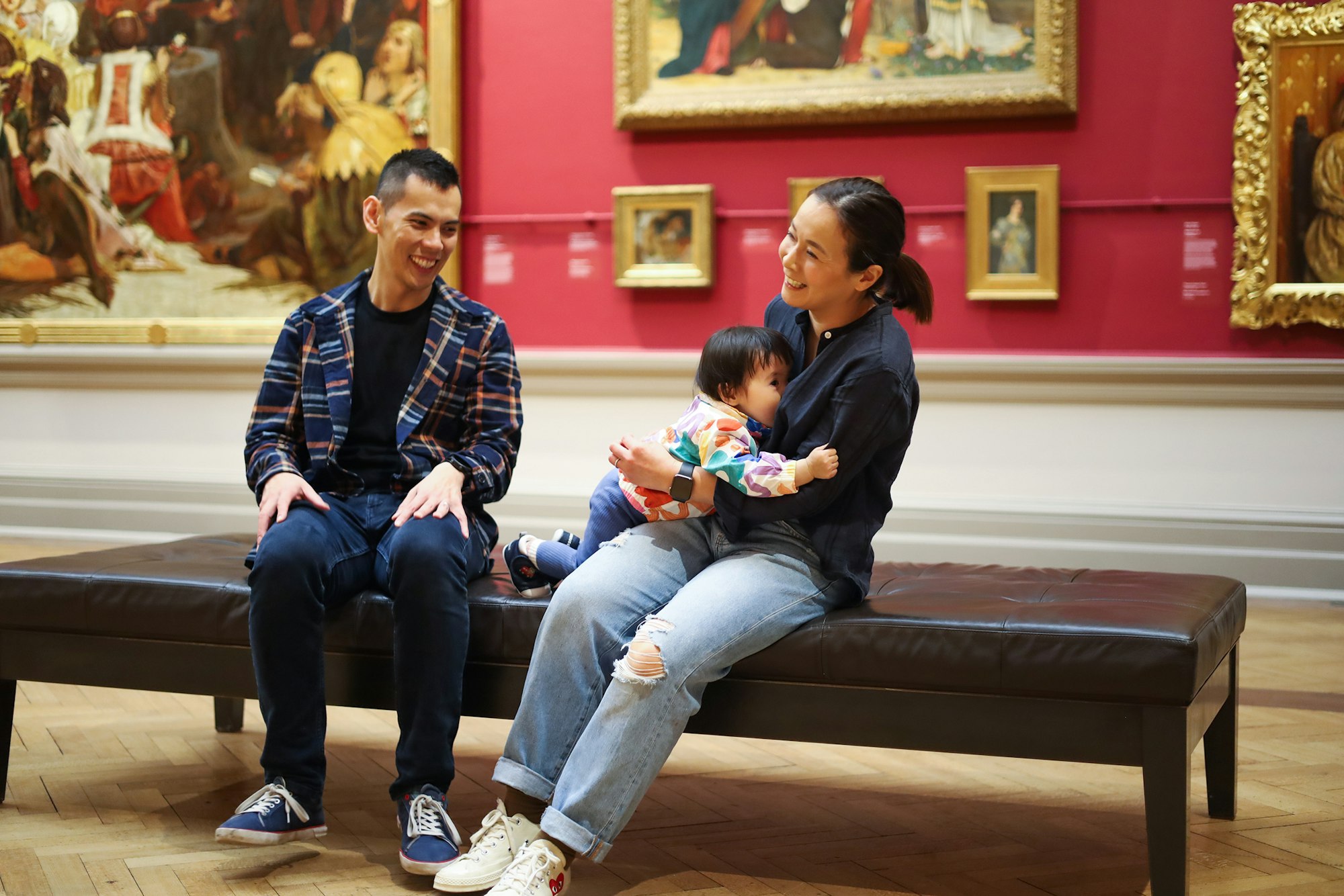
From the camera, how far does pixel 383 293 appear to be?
3.22 meters

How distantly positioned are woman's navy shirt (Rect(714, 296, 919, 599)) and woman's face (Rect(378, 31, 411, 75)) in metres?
4.78

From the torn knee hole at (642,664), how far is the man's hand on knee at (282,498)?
0.89 meters

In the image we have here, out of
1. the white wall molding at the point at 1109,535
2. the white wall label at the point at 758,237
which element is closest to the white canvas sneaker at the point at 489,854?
the white wall molding at the point at 1109,535

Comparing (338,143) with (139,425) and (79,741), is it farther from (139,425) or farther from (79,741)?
Result: (79,741)

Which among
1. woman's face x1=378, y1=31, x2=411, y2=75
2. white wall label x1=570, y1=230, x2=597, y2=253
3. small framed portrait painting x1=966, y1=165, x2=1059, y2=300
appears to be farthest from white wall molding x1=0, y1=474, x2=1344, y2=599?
woman's face x1=378, y1=31, x2=411, y2=75

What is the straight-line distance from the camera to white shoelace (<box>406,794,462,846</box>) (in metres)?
2.58

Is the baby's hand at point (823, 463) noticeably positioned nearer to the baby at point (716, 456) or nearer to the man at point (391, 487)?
the baby at point (716, 456)

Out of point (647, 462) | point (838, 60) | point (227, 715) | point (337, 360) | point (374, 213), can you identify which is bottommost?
point (227, 715)

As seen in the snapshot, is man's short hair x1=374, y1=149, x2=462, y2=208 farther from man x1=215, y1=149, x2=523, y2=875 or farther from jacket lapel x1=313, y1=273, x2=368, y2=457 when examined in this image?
jacket lapel x1=313, y1=273, x2=368, y2=457

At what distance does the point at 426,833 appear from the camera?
2.58 m

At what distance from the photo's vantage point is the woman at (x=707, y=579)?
2428mm

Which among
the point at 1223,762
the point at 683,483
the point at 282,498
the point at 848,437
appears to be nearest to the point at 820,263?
the point at 848,437

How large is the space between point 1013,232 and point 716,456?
153 inches

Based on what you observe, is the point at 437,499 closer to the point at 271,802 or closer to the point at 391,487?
the point at 391,487
